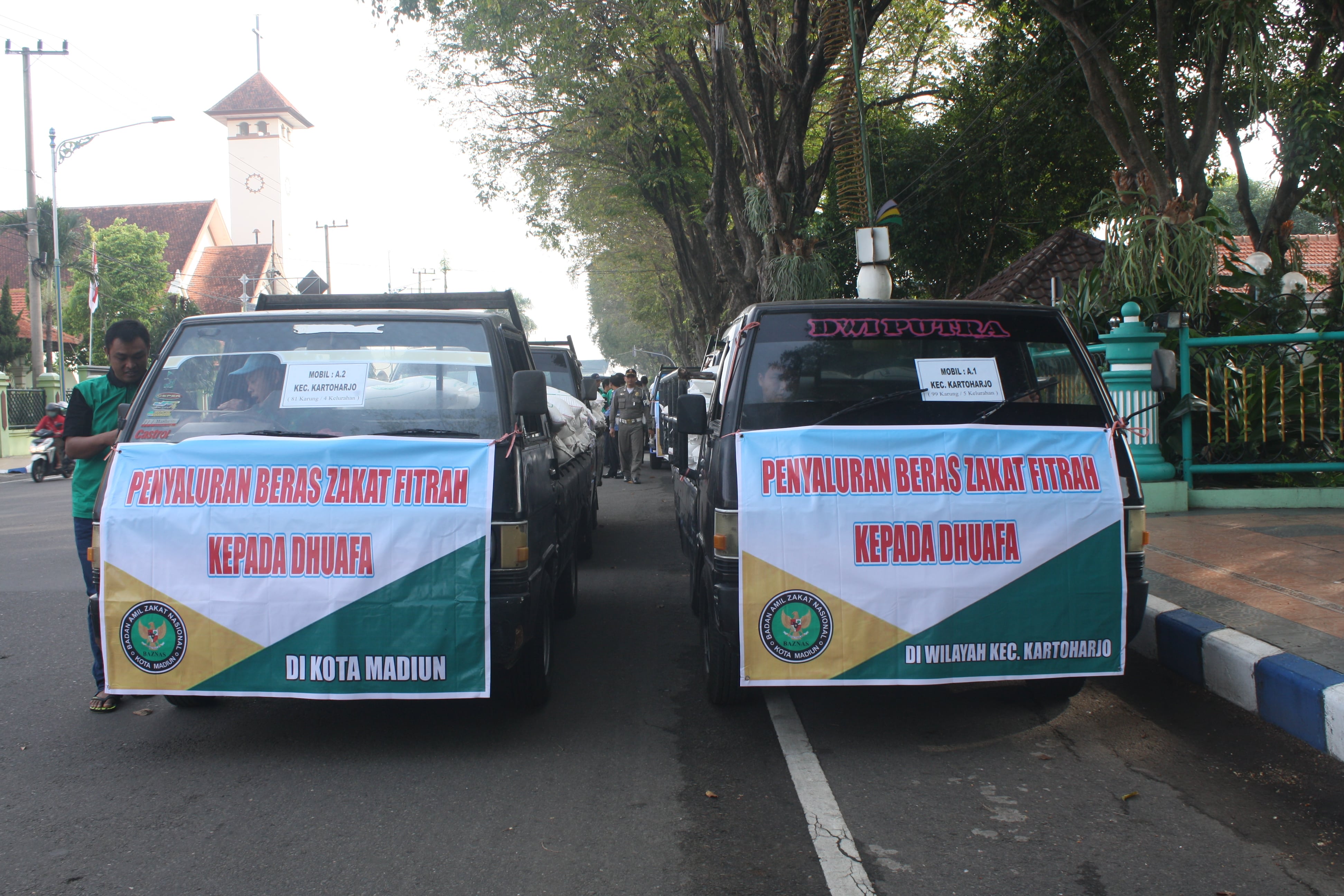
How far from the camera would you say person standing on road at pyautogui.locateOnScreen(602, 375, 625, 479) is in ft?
53.6

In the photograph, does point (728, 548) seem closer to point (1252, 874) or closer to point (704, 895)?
point (704, 895)

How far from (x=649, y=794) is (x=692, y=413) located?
1919 mm

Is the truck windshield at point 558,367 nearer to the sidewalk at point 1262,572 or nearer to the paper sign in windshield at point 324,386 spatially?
the sidewalk at point 1262,572

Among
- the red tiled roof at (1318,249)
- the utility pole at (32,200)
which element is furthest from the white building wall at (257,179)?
the red tiled roof at (1318,249)

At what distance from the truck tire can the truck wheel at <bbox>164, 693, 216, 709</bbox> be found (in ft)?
7.28

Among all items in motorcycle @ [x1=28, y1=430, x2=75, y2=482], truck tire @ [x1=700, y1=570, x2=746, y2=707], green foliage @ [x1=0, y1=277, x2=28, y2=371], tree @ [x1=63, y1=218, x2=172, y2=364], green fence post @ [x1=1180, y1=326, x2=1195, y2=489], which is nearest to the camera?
truck tire @ [x1=700, y1=570, x2=746, y2=707]

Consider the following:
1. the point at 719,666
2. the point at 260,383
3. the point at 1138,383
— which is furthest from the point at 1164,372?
the point at 260,383

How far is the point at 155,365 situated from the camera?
4422 mm

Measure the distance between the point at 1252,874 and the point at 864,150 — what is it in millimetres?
12396

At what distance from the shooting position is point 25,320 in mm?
51219

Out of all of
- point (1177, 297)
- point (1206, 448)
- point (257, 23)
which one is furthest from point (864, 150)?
point (257, 23)

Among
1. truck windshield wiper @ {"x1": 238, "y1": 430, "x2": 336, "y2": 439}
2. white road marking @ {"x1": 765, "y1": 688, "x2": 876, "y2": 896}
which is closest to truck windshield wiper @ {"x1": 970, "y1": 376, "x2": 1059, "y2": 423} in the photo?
white road marking @ {"x1": 765, "y1": 688, "x2": 876, "y2": 896}

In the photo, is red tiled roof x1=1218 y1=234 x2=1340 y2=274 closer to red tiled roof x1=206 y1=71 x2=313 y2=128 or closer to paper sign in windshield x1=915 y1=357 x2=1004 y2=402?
paper sign in windshield x1=915 y1=357 x2=1004 y2=402

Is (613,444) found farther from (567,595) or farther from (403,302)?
(567,595)
